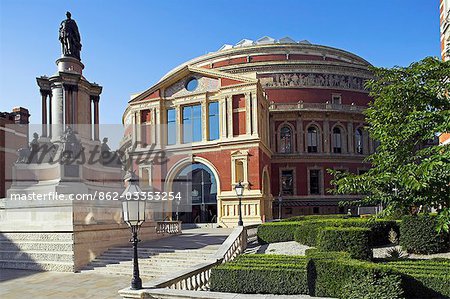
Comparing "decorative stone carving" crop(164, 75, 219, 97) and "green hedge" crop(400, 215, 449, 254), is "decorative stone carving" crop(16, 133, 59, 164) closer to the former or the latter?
"green hedge" crop(400, 215, 449, 254)

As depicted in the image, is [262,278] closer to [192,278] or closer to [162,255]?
[192,278]

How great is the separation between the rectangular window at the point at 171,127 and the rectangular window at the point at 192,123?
1017 mm

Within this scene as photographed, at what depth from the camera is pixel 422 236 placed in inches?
551

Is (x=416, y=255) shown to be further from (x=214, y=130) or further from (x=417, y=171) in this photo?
(x=214, y=130)

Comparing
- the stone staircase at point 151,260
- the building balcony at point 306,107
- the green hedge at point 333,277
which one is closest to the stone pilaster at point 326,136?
the building balcony at point 306,107

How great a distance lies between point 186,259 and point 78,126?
35.5 feet

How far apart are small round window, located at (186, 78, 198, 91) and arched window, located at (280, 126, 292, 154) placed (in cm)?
1134

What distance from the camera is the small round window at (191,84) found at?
39000mm

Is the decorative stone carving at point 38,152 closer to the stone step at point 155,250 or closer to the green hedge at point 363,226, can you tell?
the stone step at point 155,250

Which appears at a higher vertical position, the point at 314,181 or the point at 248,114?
the point at 248,114

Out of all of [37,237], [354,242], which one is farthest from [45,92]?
[354,242]

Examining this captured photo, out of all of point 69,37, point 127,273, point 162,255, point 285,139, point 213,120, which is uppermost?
point 69,37

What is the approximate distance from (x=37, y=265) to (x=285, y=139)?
104 ft

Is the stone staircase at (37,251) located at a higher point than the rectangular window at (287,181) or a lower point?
lower
